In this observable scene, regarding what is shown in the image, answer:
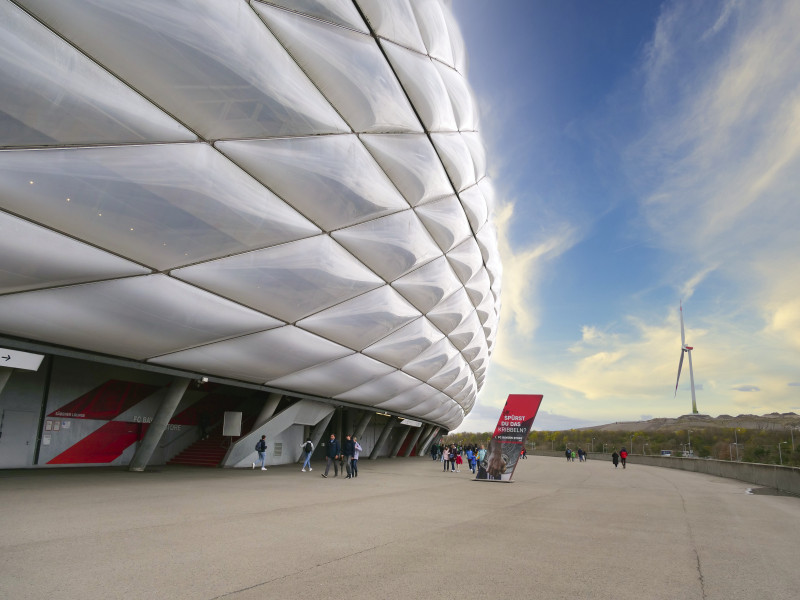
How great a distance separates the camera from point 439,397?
24641 millimetres

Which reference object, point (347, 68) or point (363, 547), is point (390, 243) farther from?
point (363, 547)

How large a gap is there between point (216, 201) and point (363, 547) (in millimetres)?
5982

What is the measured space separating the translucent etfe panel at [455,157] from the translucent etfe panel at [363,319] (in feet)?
11.3

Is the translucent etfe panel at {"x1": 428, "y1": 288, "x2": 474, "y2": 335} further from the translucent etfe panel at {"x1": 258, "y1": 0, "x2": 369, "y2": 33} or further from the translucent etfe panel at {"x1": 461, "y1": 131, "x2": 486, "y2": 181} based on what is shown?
the translucent etfe panel at {"x1": 258, "y1": 0, "x2": 369, "y2": 33}

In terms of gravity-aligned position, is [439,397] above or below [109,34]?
below

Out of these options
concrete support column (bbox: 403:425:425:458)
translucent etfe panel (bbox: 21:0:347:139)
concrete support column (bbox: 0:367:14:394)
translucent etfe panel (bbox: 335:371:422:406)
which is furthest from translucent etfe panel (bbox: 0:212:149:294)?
concrete support column (bbox: 403:425:425:458)

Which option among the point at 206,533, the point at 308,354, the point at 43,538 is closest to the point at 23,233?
the point at 43,538

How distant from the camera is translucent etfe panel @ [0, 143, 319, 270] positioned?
711 cm

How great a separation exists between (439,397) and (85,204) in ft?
63.1

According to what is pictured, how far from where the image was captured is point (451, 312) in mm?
18156

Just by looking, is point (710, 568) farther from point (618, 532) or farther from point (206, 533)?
point (206, 533)

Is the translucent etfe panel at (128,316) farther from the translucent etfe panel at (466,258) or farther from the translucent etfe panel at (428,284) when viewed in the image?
the translucent etfe panel at (466,258)

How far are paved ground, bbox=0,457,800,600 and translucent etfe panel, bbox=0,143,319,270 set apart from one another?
13.5 feet

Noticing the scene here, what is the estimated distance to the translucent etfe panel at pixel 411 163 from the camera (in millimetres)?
10195
